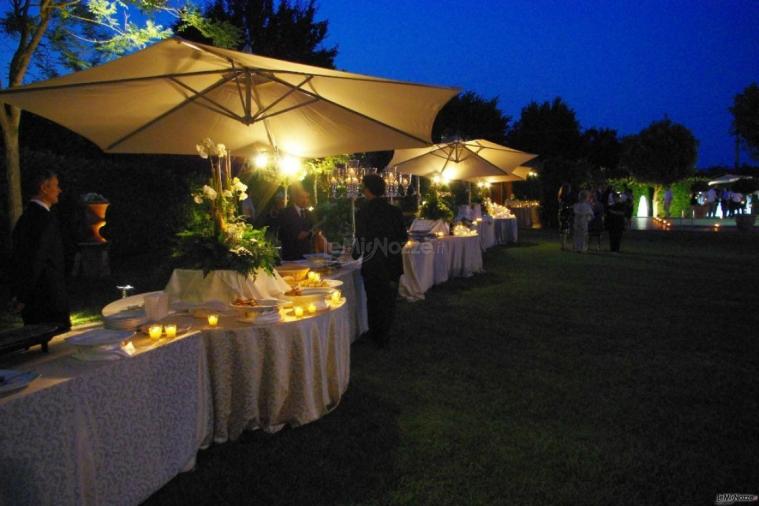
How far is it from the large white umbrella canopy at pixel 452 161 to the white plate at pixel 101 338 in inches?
408

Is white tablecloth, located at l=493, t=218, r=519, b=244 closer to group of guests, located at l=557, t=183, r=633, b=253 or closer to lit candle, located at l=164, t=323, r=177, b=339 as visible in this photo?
group of guests, located at l=557, t=183, r=633, b=253

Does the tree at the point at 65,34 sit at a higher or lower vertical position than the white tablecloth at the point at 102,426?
higher

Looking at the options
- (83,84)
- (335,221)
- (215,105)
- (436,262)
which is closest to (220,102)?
(215,105)

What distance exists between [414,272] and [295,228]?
276cm

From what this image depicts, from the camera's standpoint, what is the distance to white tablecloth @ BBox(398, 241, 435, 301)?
8.91m

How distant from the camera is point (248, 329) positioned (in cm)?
363

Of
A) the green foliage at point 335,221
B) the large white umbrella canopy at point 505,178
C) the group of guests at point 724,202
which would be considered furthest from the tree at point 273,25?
the group of guests at point 724,202

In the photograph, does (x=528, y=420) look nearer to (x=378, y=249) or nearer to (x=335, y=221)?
(x=378, y=249)

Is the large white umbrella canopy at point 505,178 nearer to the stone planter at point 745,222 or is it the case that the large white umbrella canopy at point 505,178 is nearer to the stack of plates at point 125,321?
the stone planter at point 745,222

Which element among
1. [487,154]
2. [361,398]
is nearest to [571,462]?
[361,398]

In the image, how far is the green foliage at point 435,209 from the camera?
11.1 metres

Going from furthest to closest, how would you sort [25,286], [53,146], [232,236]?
[53,146] < [25,286] < [232,236]

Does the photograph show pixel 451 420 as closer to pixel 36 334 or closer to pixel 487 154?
pixel 36 334

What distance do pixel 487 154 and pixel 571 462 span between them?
11385 millimetres
